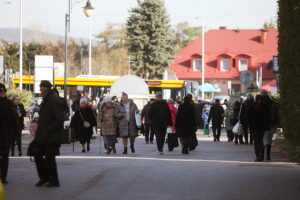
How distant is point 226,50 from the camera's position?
108 metres

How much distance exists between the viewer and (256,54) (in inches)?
4154

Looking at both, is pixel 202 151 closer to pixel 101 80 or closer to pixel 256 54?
pixel 101 80

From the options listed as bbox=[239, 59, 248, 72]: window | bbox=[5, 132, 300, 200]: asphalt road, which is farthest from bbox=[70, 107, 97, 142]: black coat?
bbox=[239, 59, 248, 72]: window

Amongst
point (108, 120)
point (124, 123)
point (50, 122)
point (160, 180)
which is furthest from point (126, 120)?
point (50, 122)

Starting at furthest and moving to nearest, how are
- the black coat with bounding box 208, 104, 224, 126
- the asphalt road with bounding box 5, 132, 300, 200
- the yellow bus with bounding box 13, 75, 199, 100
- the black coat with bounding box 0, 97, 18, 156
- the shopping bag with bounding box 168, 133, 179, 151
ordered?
the yellow bus with bounding box 13, 75, 199, 100 → the black coat with bounding box 208, 104, 224, 126 → the shopping bag with bounding box 168, 133, 179, 151 → the black coat with bounding box 0, 97, 18, 156 → the asphalt road with bounding box 5, 132, 300, 200

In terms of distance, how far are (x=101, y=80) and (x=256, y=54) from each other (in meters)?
42.2

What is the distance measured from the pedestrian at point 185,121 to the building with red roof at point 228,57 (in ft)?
256

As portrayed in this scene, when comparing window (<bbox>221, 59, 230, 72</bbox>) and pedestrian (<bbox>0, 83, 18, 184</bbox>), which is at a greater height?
window (<bbox>221, 59, 230, 72</bbox>)

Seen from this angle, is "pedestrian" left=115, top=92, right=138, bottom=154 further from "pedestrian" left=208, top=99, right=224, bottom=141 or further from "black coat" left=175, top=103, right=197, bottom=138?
"pedestrian" left=208, top=99, right=224, bottom=141

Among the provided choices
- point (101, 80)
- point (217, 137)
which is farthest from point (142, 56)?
point (217, 137)

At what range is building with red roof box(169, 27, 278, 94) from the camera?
344ft

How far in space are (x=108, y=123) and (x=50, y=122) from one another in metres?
10.6

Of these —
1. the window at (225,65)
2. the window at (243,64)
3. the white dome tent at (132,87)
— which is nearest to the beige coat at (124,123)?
the white dome tent at (132,87)

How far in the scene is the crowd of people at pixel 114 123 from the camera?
1452 cm
